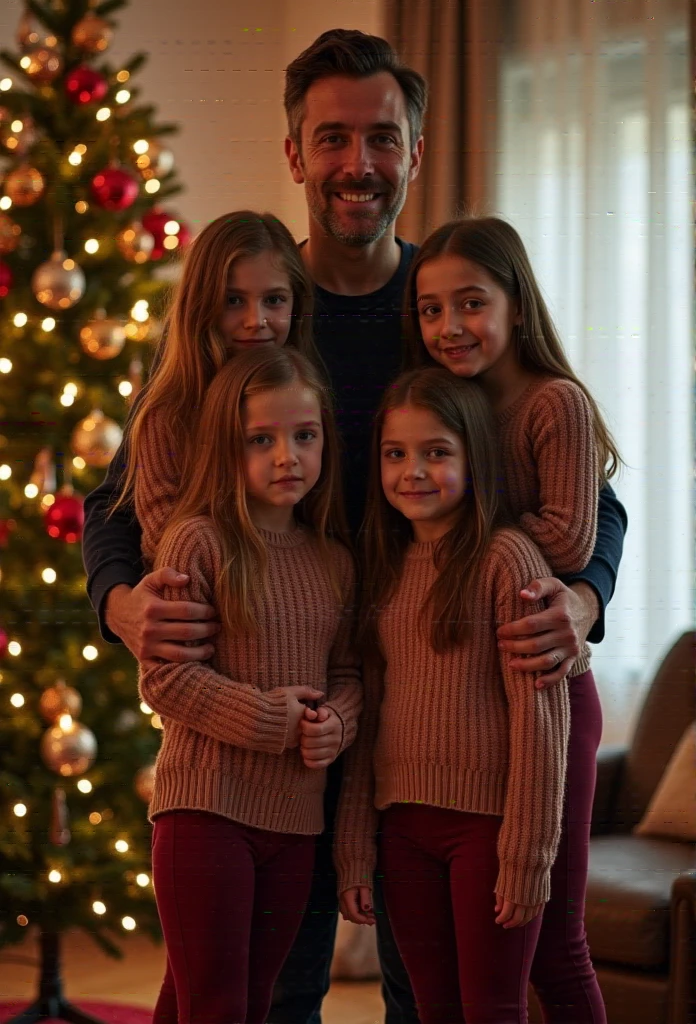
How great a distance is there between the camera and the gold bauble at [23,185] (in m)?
1.83

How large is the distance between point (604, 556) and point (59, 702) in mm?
1145

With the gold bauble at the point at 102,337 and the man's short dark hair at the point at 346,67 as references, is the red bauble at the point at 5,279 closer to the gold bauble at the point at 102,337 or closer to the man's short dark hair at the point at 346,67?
the gold bauble at the point at 102,337

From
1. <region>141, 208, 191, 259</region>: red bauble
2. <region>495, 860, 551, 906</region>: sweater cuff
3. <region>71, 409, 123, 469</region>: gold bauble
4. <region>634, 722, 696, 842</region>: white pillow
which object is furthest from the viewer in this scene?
<region>141, 208, 191, 259</region>: red bauble

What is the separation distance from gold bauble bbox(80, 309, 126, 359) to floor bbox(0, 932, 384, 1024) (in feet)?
3.34

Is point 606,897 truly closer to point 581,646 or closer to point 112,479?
point 581,646

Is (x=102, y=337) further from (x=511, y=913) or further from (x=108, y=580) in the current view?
(x=511, y=913)

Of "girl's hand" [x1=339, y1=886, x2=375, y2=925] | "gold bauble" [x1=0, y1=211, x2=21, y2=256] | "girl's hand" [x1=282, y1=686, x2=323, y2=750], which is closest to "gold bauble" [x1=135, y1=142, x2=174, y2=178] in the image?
"gold bauble" [x1=0, y1=211, x2=21, y2=256]

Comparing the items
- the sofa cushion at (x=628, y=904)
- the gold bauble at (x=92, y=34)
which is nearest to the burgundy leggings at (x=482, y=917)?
the sofa cushion at (x=628, y=904)

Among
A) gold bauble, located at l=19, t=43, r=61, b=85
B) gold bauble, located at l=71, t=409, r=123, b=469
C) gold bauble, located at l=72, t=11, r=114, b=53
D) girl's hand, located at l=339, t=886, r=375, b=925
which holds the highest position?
gold bauble, located at l=72, t=11, r=114, b=53

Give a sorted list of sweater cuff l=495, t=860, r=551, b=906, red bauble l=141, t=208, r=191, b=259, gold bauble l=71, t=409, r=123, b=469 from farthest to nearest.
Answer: red bauble l=141, t=208, r=191, b=259 < gold bauble l=71, t=409, r=123, b=469 < sweater cuff l=495, t=860, r=551, b=906

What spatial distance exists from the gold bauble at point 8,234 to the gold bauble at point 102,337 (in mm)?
192

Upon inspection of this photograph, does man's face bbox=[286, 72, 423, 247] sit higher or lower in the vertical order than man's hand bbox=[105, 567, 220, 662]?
higher

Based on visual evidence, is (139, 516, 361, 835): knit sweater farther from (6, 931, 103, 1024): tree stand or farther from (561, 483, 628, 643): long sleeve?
(6, 931, 103, 1024): tree stand

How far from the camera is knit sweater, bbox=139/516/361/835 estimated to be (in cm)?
98
